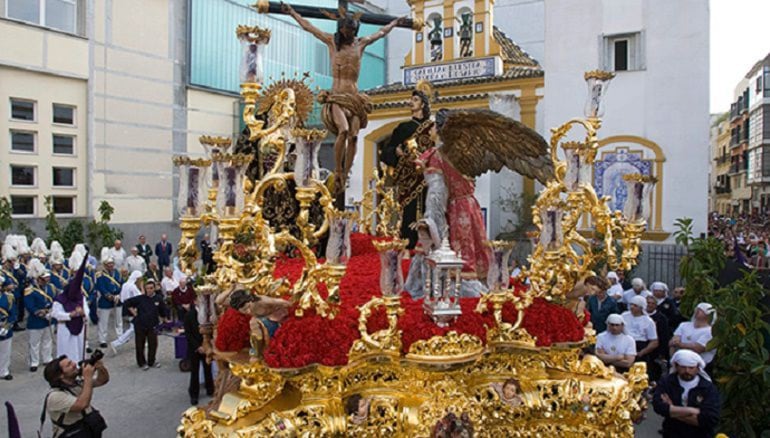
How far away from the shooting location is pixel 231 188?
4.44 metres

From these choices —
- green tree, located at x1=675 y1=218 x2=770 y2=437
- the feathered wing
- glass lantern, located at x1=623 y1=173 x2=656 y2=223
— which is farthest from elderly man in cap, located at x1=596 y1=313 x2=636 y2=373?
the feathered wing

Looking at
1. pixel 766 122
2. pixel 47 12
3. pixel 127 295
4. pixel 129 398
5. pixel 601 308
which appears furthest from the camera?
pixel 766 122

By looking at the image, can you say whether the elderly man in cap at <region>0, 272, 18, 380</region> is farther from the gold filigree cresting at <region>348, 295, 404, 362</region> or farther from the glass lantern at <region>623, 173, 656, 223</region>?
the glass lantern at <region>623, 173, 656, 223</region>

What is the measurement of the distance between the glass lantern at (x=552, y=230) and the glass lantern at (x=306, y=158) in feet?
6.54

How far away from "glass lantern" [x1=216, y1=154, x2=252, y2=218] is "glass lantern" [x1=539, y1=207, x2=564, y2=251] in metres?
2.48

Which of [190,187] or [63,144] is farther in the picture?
[63,144]

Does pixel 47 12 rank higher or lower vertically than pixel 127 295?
higher

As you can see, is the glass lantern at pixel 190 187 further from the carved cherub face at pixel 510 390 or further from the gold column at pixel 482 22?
the gold column at pixel 482 22

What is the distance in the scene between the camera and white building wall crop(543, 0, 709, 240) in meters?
14.4

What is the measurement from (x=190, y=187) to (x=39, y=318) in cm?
643

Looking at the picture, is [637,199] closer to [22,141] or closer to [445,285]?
[445,285]

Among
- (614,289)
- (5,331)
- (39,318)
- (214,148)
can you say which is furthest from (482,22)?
(214,148)

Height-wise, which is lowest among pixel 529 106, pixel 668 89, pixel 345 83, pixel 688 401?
pixel 688 401

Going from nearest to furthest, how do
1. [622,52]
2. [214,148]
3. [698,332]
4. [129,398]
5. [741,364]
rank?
[214,148], [741,364], [698,332], [129,398], [622,52]
